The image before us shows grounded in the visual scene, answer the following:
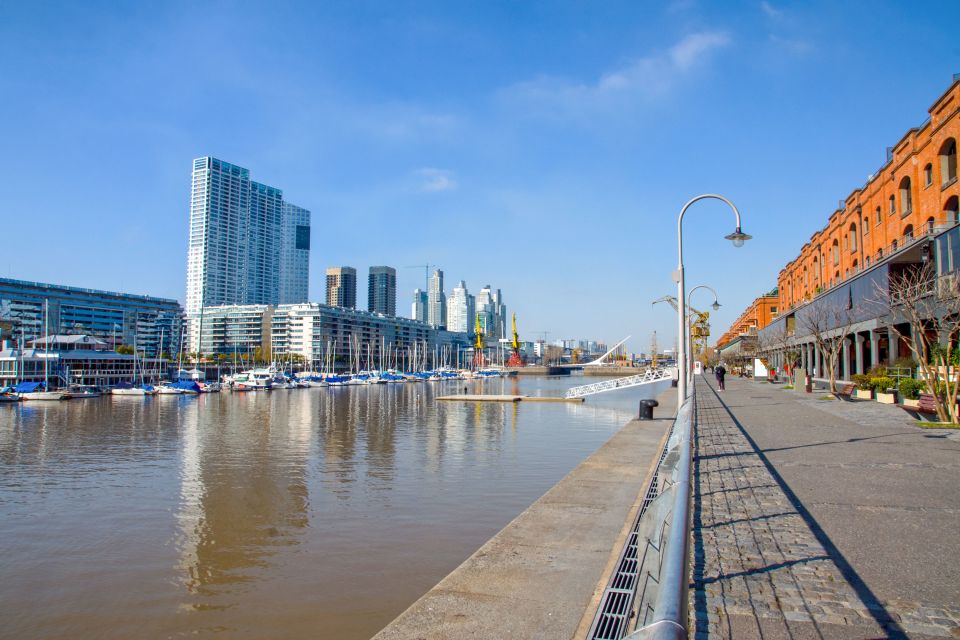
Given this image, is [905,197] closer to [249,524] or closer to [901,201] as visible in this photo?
[901,201]

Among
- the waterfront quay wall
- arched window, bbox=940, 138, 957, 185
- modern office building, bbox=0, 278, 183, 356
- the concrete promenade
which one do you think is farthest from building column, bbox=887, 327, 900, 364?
modern office building, bbox=0, 278, 183, 356

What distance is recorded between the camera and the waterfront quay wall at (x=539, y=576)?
599 centimetres

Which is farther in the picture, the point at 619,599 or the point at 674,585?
the point at 619,599

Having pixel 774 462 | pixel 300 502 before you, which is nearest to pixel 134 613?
pixel 300 502

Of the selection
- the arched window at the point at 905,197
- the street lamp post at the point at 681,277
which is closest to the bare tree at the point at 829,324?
the arched window at the point at 905,197

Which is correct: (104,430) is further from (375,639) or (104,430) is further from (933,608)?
(933,608)

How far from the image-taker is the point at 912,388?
26.5 meters

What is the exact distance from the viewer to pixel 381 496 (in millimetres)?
16359

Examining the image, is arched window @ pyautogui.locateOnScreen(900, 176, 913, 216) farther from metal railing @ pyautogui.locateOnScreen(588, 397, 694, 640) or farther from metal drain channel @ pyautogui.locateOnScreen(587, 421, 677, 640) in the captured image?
metal drain channel @ pyautogui.locateOnScreen(587, 421, 677, 640)

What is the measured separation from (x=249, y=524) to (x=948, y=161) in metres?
37.7

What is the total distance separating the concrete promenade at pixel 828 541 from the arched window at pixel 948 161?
75.2 ft

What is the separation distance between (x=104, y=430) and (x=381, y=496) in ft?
93.3

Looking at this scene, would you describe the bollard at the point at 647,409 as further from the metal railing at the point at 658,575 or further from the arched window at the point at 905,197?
the arched window at the point at 905,197

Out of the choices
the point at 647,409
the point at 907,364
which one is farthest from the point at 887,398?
the point at 647,409
